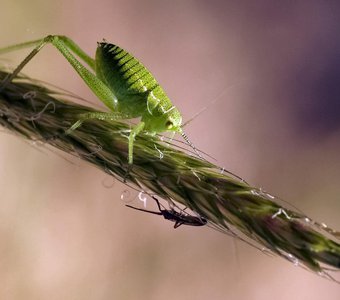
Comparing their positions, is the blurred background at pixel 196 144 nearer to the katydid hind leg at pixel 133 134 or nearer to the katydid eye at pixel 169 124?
the katydid eye at pixel 169 124

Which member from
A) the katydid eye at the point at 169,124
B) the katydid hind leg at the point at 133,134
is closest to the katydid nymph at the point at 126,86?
the katydid eye at the point at 169,124

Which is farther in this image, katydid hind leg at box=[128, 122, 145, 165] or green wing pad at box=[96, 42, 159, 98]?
green wing pad at box=[96, 42, 159, 98]

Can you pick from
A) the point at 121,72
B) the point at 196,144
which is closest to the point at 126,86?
the point at 121,72

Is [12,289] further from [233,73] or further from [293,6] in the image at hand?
[293,6]

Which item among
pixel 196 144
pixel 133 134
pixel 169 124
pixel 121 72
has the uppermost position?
pixel 196 144

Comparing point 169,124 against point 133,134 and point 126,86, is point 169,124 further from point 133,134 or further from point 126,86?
point 133,134

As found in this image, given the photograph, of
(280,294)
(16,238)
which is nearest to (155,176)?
(16,238)

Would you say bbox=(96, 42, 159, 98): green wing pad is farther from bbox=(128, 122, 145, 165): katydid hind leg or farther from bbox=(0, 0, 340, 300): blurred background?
bbox=(0, 0, 340, 300): blurred background

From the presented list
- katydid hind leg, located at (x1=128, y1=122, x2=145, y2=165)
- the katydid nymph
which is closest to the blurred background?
the katydid nymph
